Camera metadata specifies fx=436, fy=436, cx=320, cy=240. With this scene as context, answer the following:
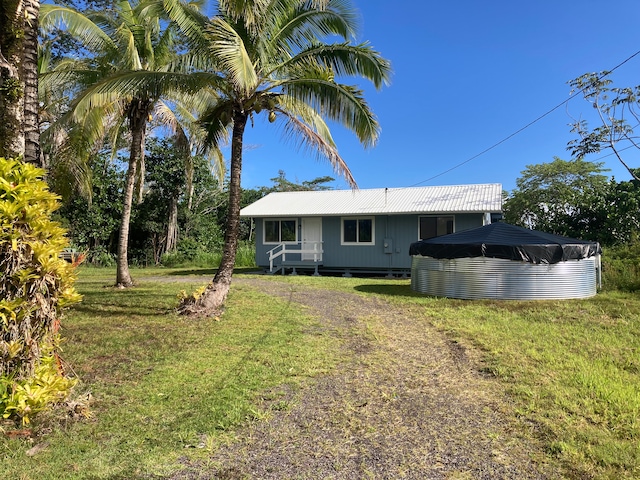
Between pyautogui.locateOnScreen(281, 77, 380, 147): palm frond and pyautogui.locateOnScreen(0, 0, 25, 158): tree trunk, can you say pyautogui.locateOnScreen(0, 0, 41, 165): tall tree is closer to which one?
pyautogui.locateOnScreen(0, 0, 25, 158): tree trunk

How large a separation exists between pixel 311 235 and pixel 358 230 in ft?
6.70

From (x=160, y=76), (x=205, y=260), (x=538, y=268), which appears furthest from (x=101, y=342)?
(x=205, y=260)

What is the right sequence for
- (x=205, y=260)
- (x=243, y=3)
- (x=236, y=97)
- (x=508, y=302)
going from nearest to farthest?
(x=243, y=3), (x=236, y=97), (x=508, y=302), (x=205, y=260)

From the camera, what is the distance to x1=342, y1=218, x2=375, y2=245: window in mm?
16844

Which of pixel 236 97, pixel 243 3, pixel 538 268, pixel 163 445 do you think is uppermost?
pixel 243 3

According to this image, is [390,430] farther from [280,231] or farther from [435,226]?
[280,231]

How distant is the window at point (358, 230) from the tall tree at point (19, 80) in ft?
42.6

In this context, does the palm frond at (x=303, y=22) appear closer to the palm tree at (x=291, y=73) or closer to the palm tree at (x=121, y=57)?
the palm tree at (x=291, y=73)

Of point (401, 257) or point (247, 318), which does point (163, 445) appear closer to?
point (247, 318)

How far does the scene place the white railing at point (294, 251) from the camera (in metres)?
17.2

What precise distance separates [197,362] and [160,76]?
477 centimetres

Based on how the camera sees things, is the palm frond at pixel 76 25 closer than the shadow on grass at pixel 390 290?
Yes

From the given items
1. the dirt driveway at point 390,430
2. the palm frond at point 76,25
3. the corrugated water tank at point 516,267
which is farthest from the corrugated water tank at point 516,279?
the palm frond at point 76,25

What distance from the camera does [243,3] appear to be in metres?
7.05
